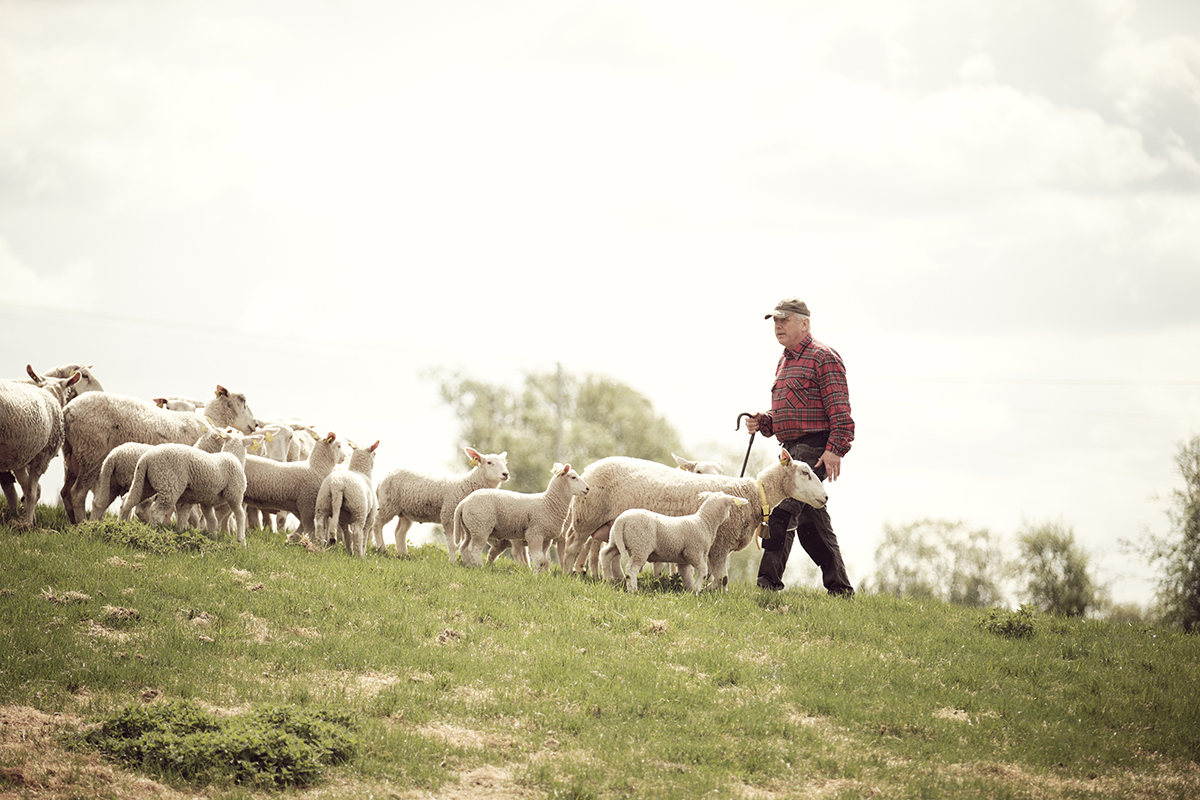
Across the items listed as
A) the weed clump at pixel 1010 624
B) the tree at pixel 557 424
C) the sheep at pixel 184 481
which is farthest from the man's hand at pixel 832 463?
the tree at pixel 557 424

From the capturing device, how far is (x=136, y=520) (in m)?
12.6

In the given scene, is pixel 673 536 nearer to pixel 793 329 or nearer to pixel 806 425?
pixel 806 425

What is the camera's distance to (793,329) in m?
13.2

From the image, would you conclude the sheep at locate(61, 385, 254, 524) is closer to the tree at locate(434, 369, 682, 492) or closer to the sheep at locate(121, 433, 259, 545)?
the sheep at locate(121, 433, 259, 545)

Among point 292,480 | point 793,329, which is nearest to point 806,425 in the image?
point 793,329

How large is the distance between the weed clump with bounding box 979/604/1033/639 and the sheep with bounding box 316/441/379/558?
8159 mm

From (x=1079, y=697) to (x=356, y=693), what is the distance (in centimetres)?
701

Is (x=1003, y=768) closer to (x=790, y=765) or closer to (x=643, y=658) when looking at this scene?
(x=790, y=765)

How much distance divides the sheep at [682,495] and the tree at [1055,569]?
106 feet

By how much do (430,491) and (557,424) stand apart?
32622mm

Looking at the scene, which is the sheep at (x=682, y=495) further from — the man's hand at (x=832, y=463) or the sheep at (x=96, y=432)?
the sheep at (x=96, y=432)

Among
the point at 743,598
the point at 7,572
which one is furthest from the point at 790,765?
the point at 7,572

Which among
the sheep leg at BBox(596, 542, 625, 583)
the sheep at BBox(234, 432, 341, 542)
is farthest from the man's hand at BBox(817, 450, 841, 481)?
the sheep at BBox(234, 432, 341, 542)

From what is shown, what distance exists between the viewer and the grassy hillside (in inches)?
292
